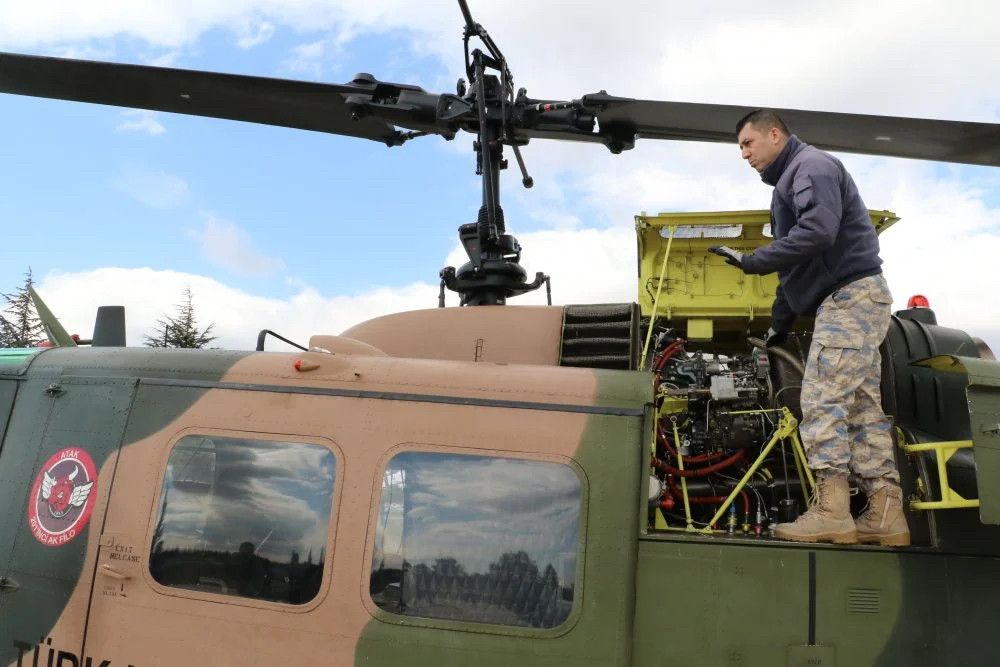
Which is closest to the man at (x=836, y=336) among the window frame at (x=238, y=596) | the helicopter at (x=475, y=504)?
the helicopter at (x=475, y=504)

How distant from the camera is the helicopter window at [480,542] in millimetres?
3322

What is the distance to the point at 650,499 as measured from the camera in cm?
356

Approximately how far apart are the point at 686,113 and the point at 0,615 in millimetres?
4700

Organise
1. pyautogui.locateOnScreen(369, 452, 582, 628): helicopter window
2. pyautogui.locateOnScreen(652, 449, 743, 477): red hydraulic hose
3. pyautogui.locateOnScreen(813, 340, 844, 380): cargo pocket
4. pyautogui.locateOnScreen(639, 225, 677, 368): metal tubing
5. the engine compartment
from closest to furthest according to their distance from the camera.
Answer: pyautogui.locateOnScreen(369, 452, 582, 628): helicopter window → pyautogui.locateOnScreen(813, 340, 844, 380): cargo pocket → the engine compartment → pyautogui.locateOnScreen(652, 449, 743, 477): red hydraulic hose → pyautogui.locateOnScreen(639, 225, 677, 368): metal tubing

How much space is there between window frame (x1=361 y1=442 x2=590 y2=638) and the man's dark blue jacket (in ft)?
4.24

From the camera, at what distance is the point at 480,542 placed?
339 centimetres

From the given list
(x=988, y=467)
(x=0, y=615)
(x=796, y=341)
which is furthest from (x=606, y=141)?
(x=0, y=615)

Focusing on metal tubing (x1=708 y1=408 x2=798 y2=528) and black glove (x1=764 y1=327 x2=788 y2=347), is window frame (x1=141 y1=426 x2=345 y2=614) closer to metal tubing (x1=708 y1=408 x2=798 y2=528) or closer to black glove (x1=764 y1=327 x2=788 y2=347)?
metal tubing (x1=708 y1=408 x2=798 y2=528)

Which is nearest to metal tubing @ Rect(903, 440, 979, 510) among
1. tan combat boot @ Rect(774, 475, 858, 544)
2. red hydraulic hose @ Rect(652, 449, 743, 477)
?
tan combat boot @ Rect(774, 475, 858, 544)

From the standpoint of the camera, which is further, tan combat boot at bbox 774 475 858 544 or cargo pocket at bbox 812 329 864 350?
cargo pocket at bbox 812 329 864 350

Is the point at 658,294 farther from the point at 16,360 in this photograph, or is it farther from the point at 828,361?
the point at 16,360

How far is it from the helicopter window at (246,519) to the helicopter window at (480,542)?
319 mm

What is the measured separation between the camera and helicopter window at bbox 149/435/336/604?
3500 millimetres

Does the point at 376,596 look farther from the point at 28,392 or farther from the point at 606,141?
the point at 606,141
